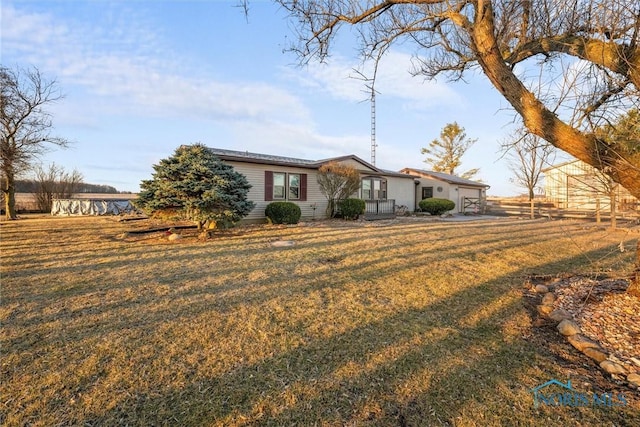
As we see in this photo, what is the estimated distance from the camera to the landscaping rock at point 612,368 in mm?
2640

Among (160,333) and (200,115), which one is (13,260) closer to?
(160,333)

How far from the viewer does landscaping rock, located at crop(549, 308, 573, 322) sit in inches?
148

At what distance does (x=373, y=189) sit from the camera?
59.5ft

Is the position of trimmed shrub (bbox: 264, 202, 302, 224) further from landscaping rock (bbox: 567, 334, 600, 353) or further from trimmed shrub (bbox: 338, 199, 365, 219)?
landscaping rock (bbox: 567, 334, 600, 353)

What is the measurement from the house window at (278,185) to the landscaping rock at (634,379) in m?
12.1

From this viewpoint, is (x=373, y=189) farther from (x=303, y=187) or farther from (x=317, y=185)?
(x=303, y=187)

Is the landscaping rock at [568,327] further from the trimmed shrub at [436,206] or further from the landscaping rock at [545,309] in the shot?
the trimmed shrub at [436,206]

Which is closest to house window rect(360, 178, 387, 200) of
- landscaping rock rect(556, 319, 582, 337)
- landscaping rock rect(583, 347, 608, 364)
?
landscaping rock rect(556, 319, 582, 337)

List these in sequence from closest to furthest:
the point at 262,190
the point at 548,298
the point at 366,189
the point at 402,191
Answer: the point at 548,298 → the point at 262,190 → the point at 366,189 → the point at 402,191

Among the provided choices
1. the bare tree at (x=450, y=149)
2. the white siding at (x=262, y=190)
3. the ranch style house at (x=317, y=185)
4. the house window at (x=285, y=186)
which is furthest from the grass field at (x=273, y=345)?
the bare tree at (x=450, y=149)

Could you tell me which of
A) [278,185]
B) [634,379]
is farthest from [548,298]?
[278,185]

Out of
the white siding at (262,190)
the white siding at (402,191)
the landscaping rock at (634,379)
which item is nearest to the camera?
the landscaping rock at (634,379)

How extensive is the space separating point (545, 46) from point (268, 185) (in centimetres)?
1064

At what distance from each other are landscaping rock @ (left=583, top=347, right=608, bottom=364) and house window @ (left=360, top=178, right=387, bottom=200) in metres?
14.5
